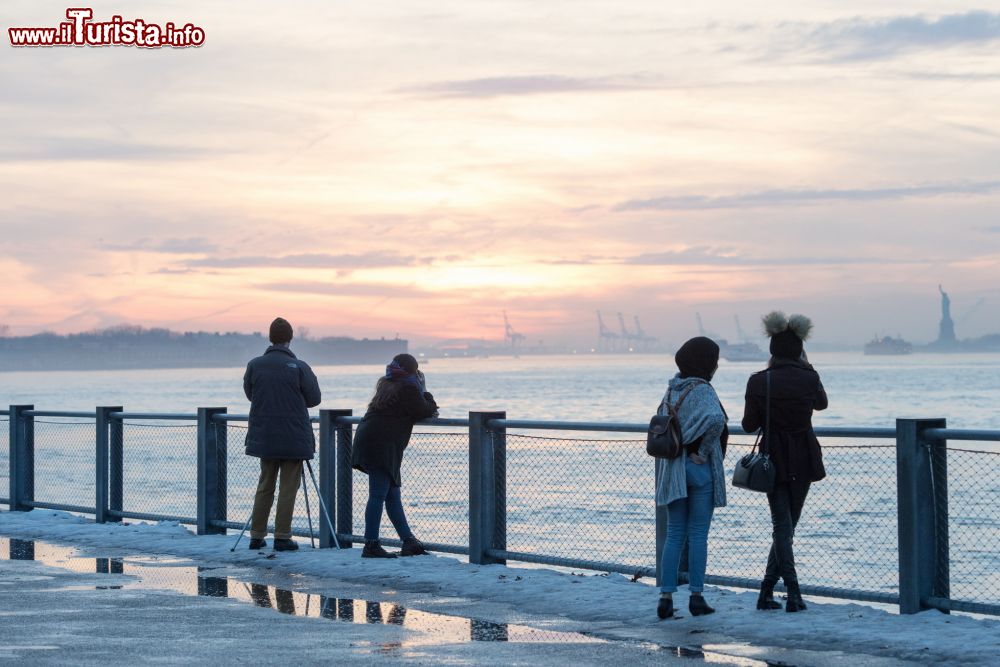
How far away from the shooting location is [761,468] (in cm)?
870

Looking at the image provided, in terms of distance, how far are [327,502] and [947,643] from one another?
614 centimetres

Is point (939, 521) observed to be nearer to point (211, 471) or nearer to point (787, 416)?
point (787, 416)

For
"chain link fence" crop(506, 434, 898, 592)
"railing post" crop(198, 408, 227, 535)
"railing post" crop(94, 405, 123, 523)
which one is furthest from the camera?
"chain link fence" crop(506, 434, 898, 592)

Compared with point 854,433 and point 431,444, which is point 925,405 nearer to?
point 431,444

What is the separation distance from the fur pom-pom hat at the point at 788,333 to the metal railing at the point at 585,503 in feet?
2.12

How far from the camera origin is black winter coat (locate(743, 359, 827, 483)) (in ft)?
28.6

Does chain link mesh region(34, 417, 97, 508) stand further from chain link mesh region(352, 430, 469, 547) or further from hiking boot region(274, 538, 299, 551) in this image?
hiking boot region(274, 538, 299, 551)

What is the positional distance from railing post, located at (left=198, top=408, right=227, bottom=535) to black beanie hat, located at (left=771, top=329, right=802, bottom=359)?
6569 millimetres

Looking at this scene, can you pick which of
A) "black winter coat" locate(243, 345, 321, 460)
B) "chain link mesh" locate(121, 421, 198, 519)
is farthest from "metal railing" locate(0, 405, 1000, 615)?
"black winter coat" locate(243, 345, 321, 460)

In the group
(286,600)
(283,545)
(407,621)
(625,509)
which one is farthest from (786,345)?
(625,509)

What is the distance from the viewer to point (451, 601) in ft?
32.6

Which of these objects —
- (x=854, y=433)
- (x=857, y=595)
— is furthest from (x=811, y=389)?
(x=857, y=595)

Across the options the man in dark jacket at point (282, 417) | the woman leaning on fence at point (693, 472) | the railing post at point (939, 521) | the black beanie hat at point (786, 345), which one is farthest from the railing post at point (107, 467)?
the railing post at point (939, 521)

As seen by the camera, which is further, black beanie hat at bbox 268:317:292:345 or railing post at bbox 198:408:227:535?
railing post at bbox 198:408:227:535
